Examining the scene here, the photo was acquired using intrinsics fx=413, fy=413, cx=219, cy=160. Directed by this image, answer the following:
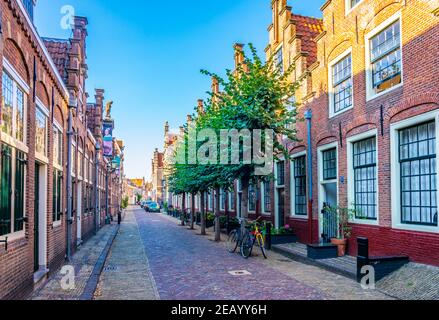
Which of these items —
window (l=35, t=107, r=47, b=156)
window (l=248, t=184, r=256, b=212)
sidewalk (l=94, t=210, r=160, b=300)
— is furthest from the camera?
window (l=248, t=184, r=256, b=212)

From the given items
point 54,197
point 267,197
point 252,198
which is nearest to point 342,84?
point 267,197

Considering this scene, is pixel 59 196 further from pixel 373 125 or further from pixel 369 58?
pixel 369 58

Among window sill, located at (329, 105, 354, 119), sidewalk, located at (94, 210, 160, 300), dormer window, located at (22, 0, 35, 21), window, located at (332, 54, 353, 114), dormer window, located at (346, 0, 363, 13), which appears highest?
dormer window, located at (346, 0, 363, 13)

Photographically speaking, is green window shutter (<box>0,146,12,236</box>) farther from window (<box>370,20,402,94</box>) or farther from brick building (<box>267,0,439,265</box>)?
window (<box>370,20,402,94</box>)

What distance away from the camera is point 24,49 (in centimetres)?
730

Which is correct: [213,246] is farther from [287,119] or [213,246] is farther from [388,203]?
[388,203]

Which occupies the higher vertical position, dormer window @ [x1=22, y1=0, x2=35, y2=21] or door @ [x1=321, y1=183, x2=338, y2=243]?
dormer window @ [x1=22, y1=0, x2=35, y2=21]

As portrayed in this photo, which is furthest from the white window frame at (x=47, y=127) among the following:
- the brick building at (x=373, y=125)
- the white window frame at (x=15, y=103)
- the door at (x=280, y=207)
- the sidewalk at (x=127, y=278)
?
the door at (x=280, y=207)

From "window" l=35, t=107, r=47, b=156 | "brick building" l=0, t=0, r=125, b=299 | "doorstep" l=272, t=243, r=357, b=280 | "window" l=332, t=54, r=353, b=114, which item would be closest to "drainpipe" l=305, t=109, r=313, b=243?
"doorstep" l=272, t=243, r=357, b=280

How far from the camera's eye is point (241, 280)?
9.58 metres

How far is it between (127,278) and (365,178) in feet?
23.0

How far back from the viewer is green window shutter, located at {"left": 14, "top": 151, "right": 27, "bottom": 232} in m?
6.96
